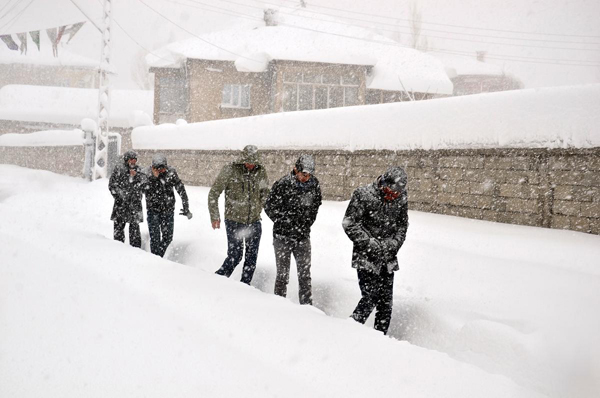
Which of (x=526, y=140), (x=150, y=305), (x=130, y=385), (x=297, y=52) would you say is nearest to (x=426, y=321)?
(x=150, y=305)

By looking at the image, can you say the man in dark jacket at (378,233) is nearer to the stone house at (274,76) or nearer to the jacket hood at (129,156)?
the jacket hood at (129,156)

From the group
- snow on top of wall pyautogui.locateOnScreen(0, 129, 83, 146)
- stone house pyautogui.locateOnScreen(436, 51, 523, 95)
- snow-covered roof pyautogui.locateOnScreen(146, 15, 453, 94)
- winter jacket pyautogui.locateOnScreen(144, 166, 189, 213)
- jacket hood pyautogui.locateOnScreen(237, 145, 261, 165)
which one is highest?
stone house pyautogui.locateOnScreen(436, 51, 523, 95)

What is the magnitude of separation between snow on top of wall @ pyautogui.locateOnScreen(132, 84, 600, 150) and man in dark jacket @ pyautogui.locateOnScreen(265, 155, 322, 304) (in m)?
3.88

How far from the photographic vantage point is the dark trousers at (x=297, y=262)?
4.69m

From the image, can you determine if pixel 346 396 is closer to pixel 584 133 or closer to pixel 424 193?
pixel 584 133

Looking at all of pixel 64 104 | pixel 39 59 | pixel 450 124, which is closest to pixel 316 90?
pixel 450 124

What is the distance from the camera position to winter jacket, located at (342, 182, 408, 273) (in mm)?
3867

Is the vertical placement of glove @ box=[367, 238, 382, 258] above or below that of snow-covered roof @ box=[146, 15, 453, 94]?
below

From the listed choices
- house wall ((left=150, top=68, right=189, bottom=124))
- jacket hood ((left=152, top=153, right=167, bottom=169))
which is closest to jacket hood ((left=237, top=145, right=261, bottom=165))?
jacket hood ((left=152, top=153, right=167, bottom=169))

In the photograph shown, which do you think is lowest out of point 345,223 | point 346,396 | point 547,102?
point 346,396

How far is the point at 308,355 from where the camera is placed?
9.61ft

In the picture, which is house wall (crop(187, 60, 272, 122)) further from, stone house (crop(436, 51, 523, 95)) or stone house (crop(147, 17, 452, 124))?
stone house (crop(436, 51, 523, 95))

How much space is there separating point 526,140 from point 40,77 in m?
52.3

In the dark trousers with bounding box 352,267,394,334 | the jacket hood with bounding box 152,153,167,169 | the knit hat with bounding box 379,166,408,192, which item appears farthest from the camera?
the jacket hood with bounding box 152,153,167,169
